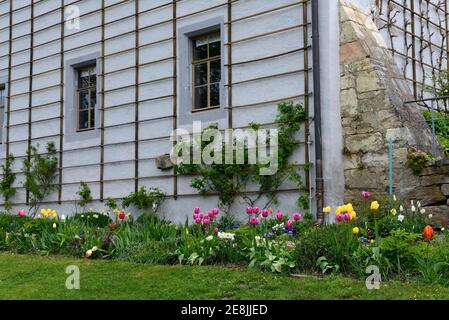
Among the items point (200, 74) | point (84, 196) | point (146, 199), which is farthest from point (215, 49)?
point (84, 196)

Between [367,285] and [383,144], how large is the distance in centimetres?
403

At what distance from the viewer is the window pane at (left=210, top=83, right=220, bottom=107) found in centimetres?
1052

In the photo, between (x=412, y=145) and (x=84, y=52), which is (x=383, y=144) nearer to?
(x=412, y=145)

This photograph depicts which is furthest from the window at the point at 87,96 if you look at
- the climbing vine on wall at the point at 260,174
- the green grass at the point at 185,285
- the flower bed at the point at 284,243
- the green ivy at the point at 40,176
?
the green grass at the point at 185,285

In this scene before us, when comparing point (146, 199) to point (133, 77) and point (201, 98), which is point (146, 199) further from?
point (133, 77)

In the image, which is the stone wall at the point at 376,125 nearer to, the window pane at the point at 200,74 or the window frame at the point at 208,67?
the window frame at the point at 208,67

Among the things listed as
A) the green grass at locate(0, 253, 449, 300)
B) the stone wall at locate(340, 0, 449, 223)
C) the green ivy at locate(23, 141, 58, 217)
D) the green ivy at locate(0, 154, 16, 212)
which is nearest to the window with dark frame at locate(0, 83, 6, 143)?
→ the green ivy at locate(0, 154, 16, 212)

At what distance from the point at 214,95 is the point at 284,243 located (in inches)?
186

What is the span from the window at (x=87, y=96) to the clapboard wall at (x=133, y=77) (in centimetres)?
31

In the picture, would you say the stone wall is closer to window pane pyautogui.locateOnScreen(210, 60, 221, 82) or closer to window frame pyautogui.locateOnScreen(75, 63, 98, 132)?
window pane pyautogui.locateOnScreen(210, 60, 221, 82)

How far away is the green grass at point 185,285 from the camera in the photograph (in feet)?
15.8

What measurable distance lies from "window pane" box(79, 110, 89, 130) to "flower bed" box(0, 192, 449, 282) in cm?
404

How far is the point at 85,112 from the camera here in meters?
12.8
